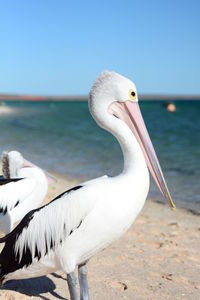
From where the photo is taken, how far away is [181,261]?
405 centimetres

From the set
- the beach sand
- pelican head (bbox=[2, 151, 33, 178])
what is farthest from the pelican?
pelican head (bbox=[2, 151, 33, 178])

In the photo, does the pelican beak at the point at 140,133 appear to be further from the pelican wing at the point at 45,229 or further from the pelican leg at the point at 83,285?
the pelican leg at the point at 83,285

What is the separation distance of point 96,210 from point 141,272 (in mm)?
1362

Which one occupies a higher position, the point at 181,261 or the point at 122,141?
the point at 122,141

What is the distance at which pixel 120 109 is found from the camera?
284 cm

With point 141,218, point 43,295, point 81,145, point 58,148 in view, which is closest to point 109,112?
point 43,295

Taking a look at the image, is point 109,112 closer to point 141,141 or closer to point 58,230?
point 141,141

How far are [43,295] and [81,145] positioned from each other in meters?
12.4

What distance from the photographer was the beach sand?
327 cm

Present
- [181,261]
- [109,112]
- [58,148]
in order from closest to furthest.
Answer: [109,112]
[181,261]
[58,148]

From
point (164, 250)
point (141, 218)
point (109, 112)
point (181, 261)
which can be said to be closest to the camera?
point (109, 112)

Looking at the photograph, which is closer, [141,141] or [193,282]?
[141,141]

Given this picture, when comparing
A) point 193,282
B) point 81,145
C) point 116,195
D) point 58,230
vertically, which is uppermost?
point 116,195

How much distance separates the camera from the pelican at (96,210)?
2590 millimetres
